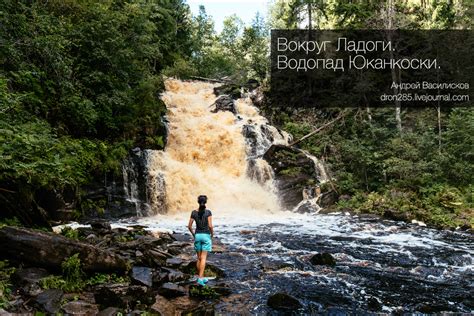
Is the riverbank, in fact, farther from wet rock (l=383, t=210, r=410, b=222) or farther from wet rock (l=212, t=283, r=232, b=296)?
wet rock (l=383, t=210, r=410, b=222)

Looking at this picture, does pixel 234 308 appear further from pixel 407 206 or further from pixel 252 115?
pixel 252 115

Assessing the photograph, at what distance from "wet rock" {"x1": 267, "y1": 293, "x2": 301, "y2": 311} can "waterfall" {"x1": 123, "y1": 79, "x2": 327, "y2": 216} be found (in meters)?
11.5

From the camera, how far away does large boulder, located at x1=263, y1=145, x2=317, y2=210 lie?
64.6 feet

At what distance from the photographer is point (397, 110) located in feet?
71.4

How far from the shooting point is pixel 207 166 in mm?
20516

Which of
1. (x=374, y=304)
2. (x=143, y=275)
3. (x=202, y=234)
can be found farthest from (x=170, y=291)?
(x=374, y=304)

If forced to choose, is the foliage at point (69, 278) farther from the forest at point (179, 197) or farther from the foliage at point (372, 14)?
the foliage at point (372, 14)

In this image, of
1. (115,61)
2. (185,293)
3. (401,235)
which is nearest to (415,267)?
(401,235)

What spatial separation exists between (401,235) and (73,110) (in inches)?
521

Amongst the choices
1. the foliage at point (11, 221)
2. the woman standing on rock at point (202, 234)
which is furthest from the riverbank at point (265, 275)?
the foliage at point (11, 221)

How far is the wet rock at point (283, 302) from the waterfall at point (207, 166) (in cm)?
1148

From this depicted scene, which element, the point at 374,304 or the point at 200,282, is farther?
the point at 200,282

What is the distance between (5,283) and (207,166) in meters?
15.3

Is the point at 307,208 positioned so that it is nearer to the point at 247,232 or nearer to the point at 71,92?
the point at 247,232
